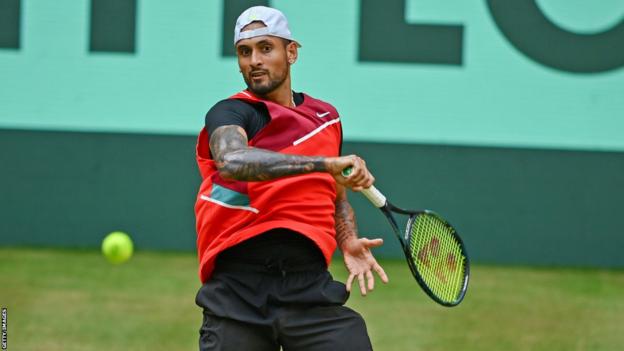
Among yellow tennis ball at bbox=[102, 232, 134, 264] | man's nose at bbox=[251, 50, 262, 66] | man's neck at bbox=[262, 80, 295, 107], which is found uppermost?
man's nose at bbox=[251, 50, 262, 66]

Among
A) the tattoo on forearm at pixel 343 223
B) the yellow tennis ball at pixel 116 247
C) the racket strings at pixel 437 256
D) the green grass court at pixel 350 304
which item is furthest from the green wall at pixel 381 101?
the tattoo on forearm at pixel 343 223

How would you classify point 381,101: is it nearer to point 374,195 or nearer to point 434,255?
point 434,255

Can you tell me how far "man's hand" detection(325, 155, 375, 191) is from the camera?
3529mm

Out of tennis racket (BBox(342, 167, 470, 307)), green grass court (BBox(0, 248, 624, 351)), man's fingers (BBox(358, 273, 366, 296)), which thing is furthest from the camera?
green grass court (BBox(0, 248, 624, 351))

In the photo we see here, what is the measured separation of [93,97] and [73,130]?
0.39 metres

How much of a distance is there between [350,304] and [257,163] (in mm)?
4981

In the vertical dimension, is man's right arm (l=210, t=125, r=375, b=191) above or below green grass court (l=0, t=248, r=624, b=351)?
above

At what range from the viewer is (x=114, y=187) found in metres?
11.1

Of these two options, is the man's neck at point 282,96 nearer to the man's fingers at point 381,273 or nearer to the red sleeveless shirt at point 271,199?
the red sleeveless shirt at point 271,199

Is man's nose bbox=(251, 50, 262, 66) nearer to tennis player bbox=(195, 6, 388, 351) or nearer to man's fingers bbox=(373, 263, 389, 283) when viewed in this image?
tennis player bbox=(195, 6, 388, 351)

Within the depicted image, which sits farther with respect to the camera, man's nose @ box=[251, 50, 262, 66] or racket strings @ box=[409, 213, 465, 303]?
racket strings @ box=[409, 213, 465, 303]

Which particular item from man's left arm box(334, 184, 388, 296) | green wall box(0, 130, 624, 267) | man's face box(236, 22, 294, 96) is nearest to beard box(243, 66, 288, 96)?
man's face box(236, 22, 294, 96)

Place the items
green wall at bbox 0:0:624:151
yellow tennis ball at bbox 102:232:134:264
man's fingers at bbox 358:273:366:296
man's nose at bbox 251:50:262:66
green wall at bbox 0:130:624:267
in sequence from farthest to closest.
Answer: green wall at bbox 0:130:624:267
green wall at bbox 0:0:624:151
yellow tennis ball at bbox 102:232:134:264
man's nose at bbox 251:50:262:66
man's fingers at bbox 358:273:366:296

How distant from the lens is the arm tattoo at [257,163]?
358 cm
